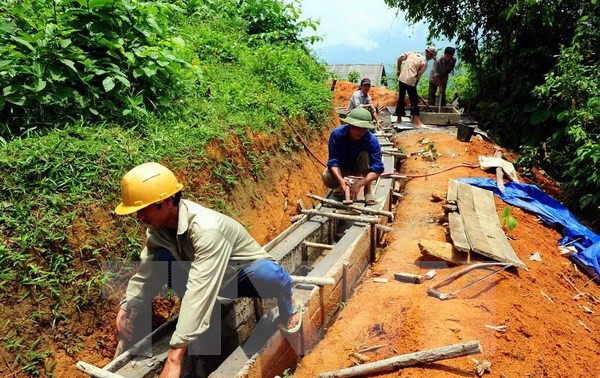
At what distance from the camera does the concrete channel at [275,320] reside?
2.94 m

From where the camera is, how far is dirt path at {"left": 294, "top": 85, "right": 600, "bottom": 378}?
10.7ft

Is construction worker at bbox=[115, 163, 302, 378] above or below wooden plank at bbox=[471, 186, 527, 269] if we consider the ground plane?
above

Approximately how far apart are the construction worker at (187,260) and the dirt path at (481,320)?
0.73 m

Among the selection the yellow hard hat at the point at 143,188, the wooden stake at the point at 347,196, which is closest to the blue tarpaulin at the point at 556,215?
the wooden stake at the point at 347,196

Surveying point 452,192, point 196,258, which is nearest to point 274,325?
point 196,258

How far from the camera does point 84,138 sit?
4.05 m

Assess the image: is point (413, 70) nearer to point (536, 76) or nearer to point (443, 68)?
point (443, 68)

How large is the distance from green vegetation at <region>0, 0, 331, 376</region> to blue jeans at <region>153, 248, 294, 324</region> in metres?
0.72

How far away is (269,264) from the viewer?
3.07 metres

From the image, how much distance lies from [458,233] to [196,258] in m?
3.27

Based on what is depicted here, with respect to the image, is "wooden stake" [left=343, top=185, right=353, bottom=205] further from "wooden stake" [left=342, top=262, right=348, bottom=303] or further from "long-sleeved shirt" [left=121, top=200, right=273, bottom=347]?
"long-sleeved shirt" [left=121, top=200, right=273, bottom=347]

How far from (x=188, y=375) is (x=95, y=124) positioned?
8.66 feet

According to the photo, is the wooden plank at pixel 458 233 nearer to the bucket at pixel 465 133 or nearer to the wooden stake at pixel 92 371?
the wooden stake at pixel 92 371

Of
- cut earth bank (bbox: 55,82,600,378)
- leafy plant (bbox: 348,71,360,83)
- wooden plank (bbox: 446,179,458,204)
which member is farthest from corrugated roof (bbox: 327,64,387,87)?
cut earth bank (bbox: 55,82,600,378)
